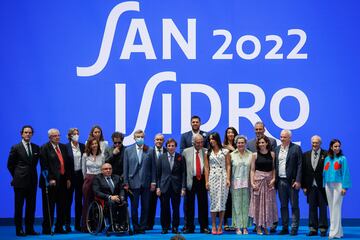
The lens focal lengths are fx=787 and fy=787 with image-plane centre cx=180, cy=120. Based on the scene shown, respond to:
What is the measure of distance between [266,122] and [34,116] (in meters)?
3.46

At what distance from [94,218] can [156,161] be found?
1.15 metres

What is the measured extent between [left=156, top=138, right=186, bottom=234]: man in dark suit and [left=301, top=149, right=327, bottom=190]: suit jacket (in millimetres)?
1588

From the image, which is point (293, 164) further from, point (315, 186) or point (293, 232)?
point (293, 232)

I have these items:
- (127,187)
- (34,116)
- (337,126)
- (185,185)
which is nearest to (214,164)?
(185,185)

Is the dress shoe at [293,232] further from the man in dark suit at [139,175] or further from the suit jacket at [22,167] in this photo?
the suit jacket at [22,167]

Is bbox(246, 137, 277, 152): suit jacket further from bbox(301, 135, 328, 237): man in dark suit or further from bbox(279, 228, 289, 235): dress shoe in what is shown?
bbox(279, 228, 289, 235): dress shoe

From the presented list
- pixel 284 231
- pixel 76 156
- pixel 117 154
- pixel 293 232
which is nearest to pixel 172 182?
pixel 117 154

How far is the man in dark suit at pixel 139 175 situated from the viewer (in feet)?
34.4

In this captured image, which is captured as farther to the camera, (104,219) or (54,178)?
(54,178)

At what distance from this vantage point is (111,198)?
1010 cm

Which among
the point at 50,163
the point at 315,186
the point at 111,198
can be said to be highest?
the point at 50,163

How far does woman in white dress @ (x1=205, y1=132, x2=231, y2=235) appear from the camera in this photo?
1032 cm

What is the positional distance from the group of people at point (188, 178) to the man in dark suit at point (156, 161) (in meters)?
0.02

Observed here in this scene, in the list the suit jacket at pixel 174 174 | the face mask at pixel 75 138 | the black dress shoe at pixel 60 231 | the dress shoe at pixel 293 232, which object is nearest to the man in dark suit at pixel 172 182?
the suit jacket at pixel 174 174
